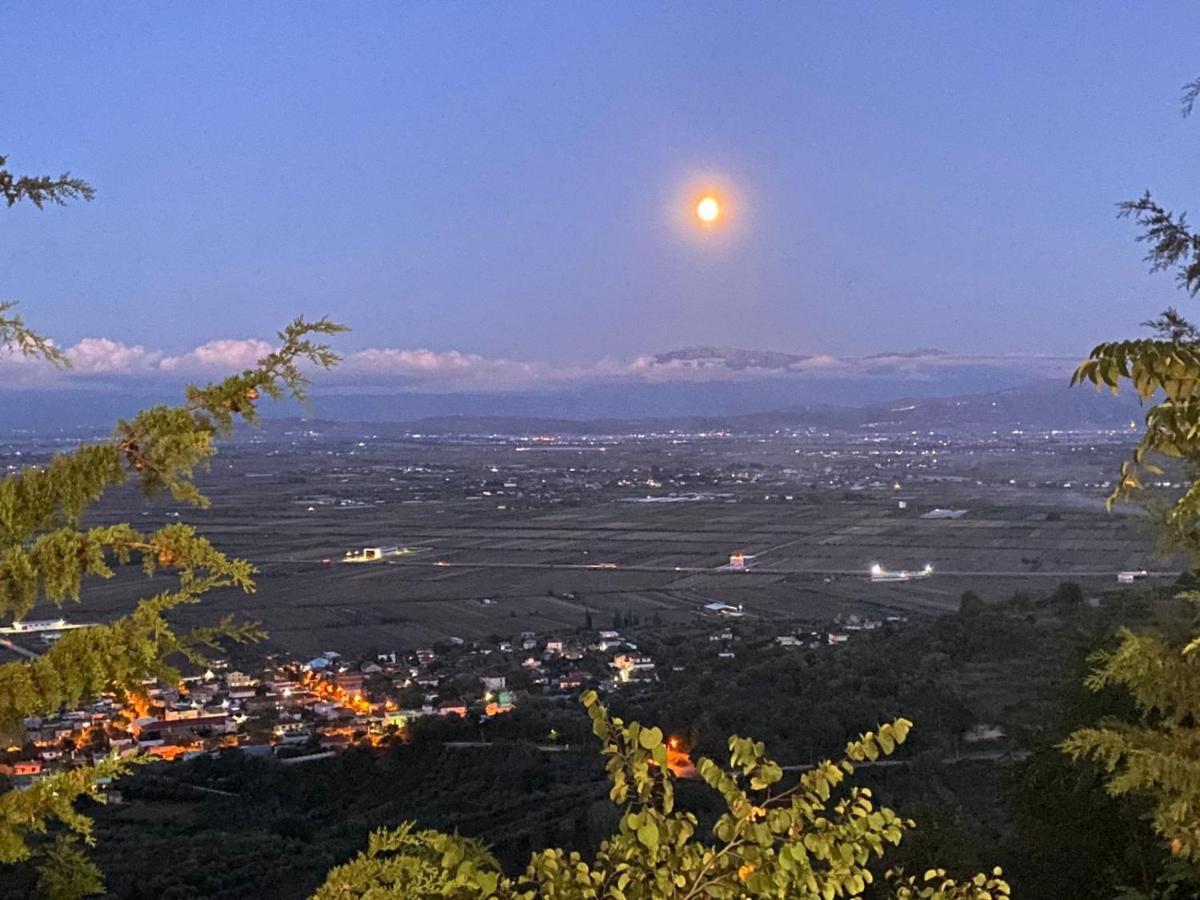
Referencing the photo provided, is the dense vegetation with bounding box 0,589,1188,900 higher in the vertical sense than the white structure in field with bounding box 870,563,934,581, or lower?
higher

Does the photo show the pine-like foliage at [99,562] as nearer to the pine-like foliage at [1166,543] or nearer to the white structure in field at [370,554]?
the pine-like foliage at [1166,543]

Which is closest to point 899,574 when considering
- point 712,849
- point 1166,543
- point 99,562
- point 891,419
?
point 1166,543

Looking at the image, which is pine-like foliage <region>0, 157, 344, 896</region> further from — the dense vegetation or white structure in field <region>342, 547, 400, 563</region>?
white structure in field <region>342, 547, 400, 563</region>

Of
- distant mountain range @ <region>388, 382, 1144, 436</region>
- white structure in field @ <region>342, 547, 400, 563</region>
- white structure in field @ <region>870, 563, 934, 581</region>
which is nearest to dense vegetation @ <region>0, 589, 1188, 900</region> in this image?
white structure in field @ <region>870, 563, 934, 581</region>

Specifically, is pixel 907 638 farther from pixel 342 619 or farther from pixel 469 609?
pixel 342 619

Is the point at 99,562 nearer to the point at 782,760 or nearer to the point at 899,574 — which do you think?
the point at 782,760
